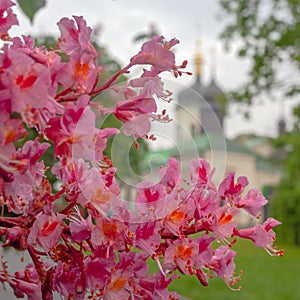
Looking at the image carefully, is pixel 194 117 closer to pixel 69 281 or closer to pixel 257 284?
pixel 69 281

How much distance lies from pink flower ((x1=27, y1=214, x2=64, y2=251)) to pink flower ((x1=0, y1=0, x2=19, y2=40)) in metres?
0.11

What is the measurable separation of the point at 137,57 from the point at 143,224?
103mm

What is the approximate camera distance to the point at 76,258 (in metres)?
0.38

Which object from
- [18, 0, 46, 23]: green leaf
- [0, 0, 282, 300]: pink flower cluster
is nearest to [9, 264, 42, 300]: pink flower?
[0, 0, 282, 300]: pink flower cluster

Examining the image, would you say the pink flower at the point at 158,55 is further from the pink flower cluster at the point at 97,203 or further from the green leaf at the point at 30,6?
the green leaf at the point at 30,6

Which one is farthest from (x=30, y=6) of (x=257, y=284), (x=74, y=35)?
(x=257, y=284)

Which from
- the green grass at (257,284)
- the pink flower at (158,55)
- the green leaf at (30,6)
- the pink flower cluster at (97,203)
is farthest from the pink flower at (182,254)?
the green grass at (257,284)

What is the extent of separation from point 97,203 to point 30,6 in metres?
0.27

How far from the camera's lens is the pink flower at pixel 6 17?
1.11 feet

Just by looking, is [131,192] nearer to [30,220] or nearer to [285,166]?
[30,220]

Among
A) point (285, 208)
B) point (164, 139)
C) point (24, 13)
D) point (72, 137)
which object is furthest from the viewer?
point (285, 208)

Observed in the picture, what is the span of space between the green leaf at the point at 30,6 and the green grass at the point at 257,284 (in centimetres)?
325

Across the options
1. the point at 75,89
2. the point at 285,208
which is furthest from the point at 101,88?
the point at 285,208

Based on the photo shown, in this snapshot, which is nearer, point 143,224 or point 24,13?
point 143,224
